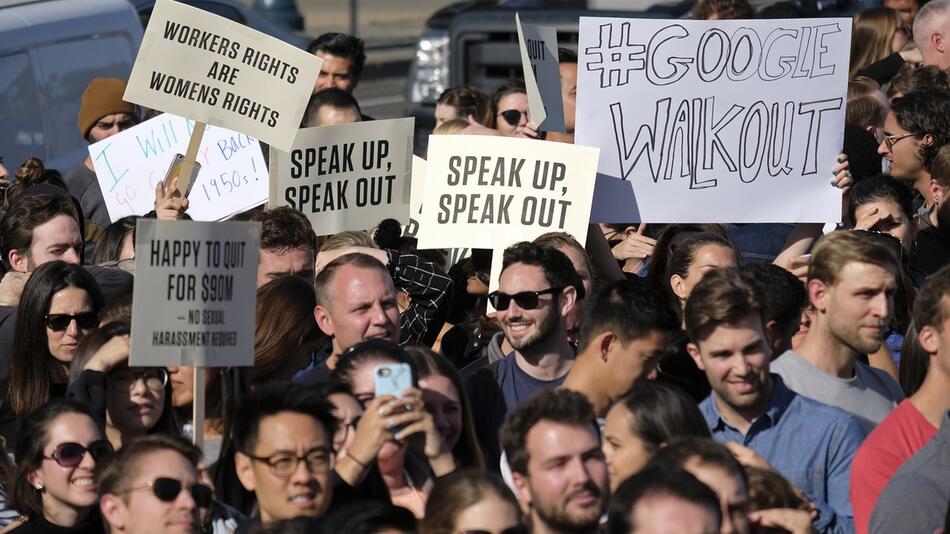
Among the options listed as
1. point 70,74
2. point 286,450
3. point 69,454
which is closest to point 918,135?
point 286,450

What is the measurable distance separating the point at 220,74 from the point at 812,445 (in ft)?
11.4

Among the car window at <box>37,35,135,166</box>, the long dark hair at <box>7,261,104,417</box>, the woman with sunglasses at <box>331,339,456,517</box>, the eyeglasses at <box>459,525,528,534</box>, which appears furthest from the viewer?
the car window at <box>37,35,135,166</box>

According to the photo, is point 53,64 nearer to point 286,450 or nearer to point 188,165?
point 188,165

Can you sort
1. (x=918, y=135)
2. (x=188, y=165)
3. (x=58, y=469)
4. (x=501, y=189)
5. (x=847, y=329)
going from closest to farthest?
(x=58, y=469) → (x=847, y=329) → (x=188, y=165) → (x=501, y=189) → (x=918, y=135)

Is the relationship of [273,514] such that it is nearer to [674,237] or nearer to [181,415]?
[181,415]

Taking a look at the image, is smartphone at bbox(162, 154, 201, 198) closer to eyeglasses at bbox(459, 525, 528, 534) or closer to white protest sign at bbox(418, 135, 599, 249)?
white protest sign at bbox(418, 135, 599, 249)

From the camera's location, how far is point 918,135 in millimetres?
8781

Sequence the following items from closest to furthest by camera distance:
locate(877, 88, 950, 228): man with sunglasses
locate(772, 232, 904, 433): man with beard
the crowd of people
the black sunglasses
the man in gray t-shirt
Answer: the man in gray t-shirt → the crowd of people → locate(772, 232, 904, 433): man with beard → the black sunglasses → locate(877, 88, 950, 228): man with sunglasses

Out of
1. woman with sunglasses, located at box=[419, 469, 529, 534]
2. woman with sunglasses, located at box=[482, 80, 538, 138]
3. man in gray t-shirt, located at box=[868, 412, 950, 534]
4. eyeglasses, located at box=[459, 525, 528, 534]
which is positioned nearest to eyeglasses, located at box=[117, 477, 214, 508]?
woman with sunglasses, located at box=[419, 469, 529, 534]

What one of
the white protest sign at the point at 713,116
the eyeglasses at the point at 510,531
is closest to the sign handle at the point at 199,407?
the eyeglasses at the point at 510,531

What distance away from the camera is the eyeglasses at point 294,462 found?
496 cm

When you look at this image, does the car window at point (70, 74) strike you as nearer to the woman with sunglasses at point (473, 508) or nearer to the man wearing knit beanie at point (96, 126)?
the man wearing knit beanie at point (96, 126)

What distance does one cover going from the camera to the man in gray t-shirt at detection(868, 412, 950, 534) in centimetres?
474

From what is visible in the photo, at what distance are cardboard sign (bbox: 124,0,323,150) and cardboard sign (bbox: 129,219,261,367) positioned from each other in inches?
82.6
